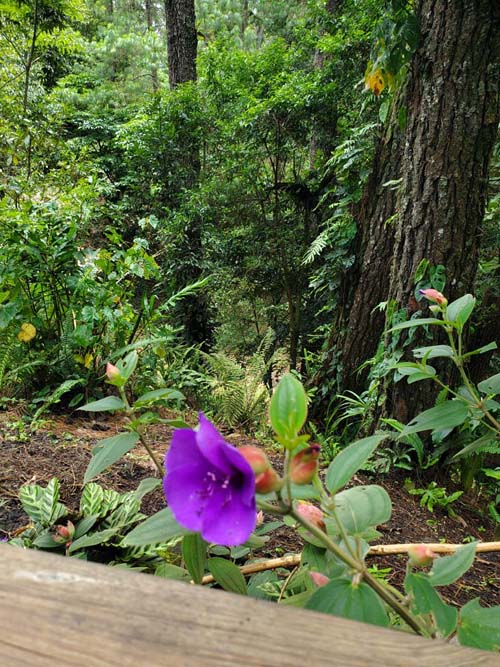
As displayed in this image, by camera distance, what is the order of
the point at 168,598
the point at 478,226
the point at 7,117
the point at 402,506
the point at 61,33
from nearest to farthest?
the point at 168,598 < the point at 402,506 < the point at 478,226 < the point at 7,117 < the point at 61,33

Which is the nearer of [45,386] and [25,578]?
[25,578]

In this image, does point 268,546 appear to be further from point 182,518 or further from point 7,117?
point 7,117

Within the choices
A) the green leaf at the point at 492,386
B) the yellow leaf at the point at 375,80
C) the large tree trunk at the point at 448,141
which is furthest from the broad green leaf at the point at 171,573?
the yellow leaf at the point at 375,80

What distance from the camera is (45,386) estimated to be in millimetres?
2711

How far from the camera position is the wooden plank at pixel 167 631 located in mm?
343

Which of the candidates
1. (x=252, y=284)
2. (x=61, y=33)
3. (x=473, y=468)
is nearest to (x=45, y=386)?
(x=473, y=468)

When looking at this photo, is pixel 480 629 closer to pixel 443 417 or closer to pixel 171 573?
pixel 443 417

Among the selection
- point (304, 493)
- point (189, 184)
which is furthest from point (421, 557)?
point (189, 184)

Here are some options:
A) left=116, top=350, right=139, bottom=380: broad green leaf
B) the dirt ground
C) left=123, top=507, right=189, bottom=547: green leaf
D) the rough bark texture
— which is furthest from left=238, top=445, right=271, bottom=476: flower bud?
the rough bark texture

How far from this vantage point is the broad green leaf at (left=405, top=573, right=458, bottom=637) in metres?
0.50

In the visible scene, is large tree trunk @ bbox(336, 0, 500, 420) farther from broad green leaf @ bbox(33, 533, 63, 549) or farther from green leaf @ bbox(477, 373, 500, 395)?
broad green leaf @ bbox(33, 533, 63, 549)

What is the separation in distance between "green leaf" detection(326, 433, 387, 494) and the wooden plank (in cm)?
20

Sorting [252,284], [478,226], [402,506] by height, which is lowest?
[402,506]

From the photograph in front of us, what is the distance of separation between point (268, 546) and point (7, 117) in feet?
14.2
